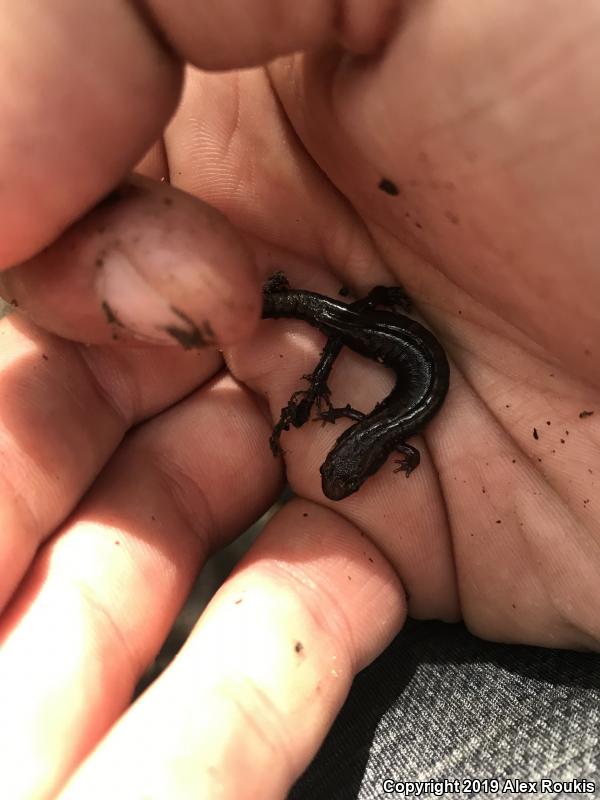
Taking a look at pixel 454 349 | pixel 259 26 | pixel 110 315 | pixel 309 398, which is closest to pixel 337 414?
pixel 309 398

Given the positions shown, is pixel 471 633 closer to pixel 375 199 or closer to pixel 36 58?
pixel 375 199

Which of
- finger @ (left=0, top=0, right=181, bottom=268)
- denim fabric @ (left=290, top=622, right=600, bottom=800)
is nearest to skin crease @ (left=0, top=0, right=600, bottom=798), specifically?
finger @ (left=0, top=0, right=181, bottom=268)

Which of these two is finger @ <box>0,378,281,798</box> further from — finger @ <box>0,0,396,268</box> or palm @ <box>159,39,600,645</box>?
finger @ <box>0,0,396,268</box>

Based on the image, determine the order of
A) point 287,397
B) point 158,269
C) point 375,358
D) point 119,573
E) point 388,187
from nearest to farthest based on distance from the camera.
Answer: point 158,269
point 388,187
point 119,573
point 287,397
point 375,358

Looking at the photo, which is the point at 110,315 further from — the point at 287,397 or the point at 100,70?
the point at 287,397

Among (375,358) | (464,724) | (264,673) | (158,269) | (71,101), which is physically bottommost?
(464,724)

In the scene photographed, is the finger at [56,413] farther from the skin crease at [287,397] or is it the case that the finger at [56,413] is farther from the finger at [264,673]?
the finger at [264,673]

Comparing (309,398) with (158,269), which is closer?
(158,269)
